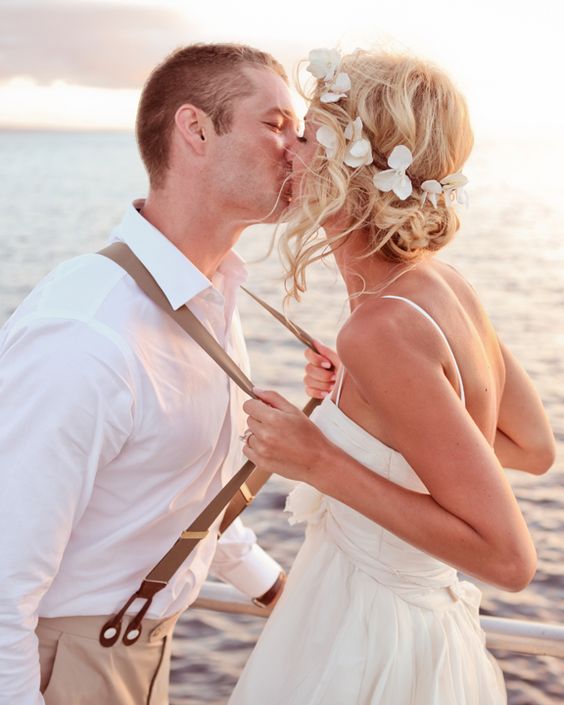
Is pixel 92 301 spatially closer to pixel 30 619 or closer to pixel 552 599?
pixel 30 619

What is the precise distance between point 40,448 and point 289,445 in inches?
22.9

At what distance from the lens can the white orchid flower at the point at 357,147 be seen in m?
2.44

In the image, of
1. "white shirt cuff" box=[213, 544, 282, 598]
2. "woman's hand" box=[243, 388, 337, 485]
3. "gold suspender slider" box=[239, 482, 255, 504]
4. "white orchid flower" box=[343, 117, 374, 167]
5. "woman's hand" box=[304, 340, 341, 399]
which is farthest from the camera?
"white shirt cuff" box=[213, 544, 282, 598]

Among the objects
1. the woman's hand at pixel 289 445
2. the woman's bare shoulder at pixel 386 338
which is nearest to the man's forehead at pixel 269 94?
the woman's bare shoulder at pixel 386 338

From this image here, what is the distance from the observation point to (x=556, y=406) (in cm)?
1149

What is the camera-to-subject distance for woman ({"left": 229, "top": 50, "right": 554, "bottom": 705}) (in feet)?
7.26

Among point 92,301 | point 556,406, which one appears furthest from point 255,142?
point 556,406

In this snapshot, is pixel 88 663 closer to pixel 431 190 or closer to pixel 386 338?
pixel 386 338

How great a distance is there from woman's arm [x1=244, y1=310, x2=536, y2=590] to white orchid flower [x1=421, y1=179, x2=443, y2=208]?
47 cm

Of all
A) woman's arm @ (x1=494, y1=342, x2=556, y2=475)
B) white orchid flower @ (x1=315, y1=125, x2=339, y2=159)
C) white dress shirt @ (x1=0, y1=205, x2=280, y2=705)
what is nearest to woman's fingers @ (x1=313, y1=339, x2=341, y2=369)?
white dress shirt @ (x1=0, y1=205, x2=280, y2=705)

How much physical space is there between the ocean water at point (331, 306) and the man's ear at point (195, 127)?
0.47m

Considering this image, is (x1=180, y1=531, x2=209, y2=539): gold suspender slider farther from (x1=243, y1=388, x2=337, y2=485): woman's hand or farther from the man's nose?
the man's nose

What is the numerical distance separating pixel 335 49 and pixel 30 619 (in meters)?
1.64

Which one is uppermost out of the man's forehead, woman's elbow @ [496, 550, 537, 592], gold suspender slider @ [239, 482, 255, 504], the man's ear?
the man's forehead
